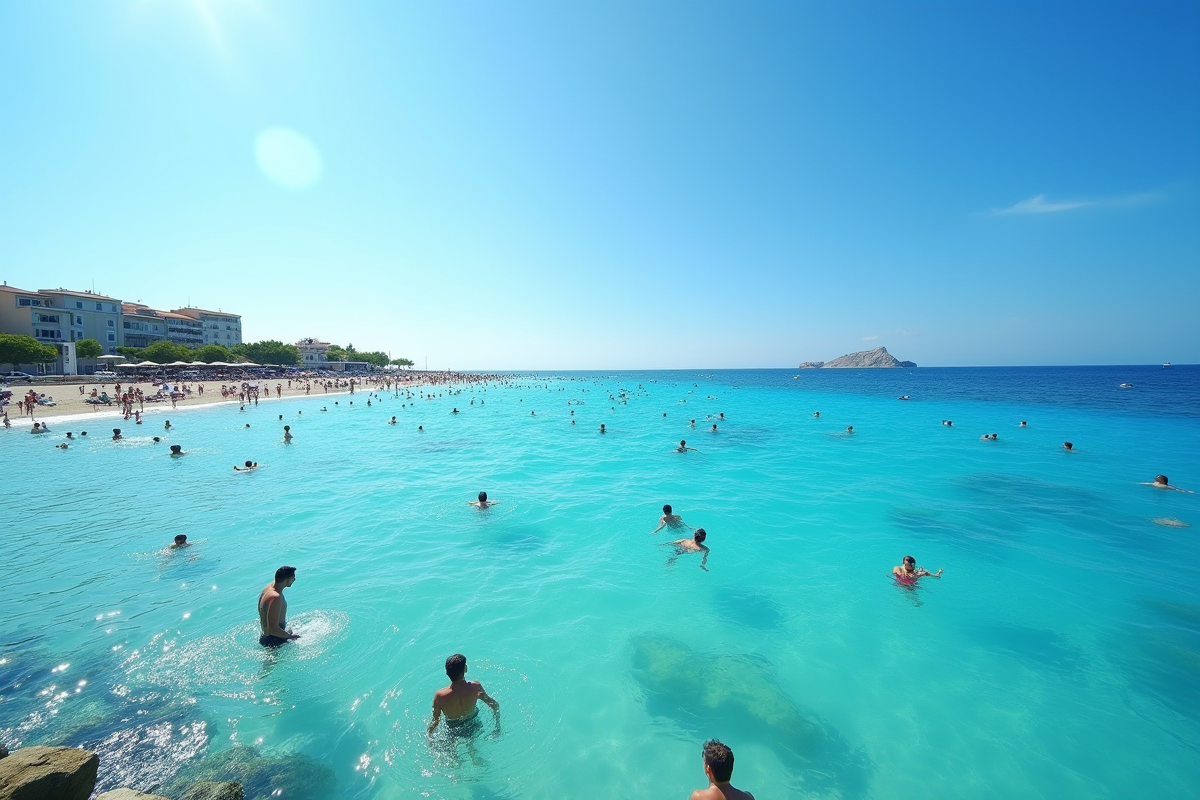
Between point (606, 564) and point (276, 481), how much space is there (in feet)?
46.1

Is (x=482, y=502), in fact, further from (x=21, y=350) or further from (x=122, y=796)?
(x=21, y=350)

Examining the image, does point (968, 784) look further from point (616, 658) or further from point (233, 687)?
point (233, 687)

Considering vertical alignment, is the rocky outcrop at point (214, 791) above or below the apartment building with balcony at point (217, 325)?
below

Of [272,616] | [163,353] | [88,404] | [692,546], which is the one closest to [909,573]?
[692,546]

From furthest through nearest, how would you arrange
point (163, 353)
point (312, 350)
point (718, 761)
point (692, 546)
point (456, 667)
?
point (312, 350) < point (163, 353) < point (692, 546) < point (456, 667) < point (718, 761)

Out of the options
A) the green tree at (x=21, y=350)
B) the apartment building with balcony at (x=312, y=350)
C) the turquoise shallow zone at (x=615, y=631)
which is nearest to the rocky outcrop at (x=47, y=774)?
the turquoise shallow zone at (x=615, y=631)

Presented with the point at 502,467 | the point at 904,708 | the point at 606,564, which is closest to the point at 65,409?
the point at 502,467

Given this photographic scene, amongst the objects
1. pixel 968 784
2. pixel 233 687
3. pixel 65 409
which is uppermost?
pixel 65 409

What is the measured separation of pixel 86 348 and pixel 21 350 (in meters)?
11.5

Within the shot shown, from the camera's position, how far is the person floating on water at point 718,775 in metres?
3.75

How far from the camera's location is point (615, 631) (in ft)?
26.3

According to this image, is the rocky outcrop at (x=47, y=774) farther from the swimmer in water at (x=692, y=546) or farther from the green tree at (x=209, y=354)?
the green tree at (x=209, y=354)

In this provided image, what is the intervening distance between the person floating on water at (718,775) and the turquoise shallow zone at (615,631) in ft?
5.24

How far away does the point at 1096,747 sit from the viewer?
5594 mm
